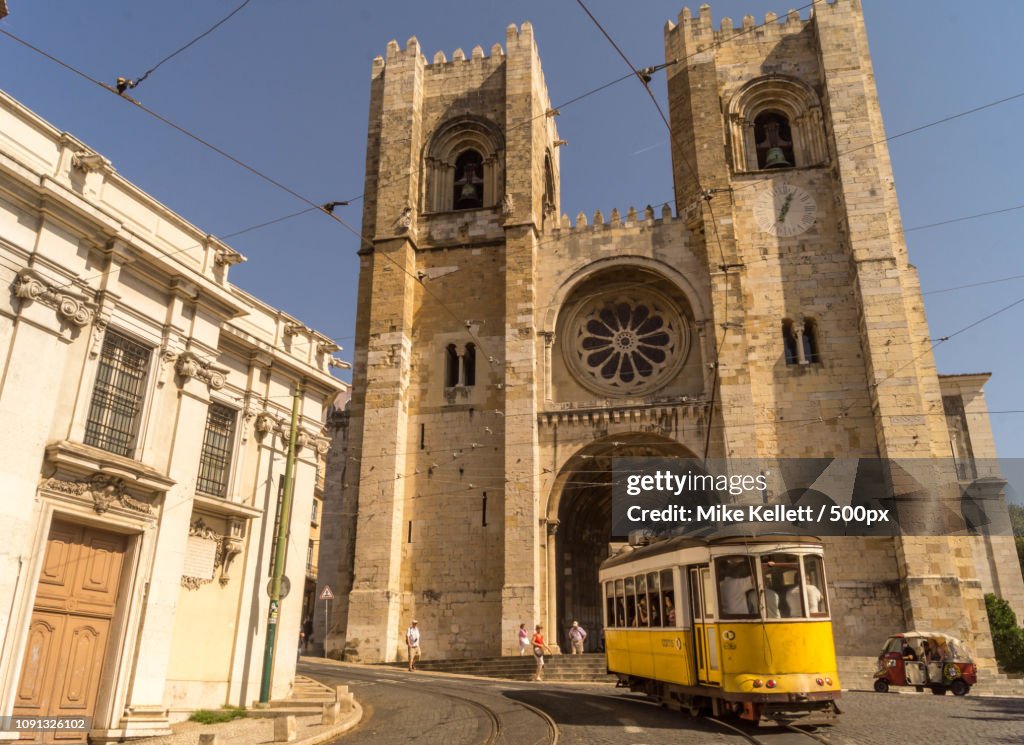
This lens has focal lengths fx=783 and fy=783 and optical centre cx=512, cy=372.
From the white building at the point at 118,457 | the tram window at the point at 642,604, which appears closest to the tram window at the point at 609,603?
the tram window at the point at 642,604

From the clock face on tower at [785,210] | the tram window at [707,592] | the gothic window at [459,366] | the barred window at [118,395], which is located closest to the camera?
the tram window at [707,592]

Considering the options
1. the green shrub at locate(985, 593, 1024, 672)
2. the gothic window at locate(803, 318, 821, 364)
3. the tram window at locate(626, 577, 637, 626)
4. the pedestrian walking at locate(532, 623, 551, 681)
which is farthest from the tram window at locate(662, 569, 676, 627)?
the green shrub at locate(985, 593, 1024, 672)

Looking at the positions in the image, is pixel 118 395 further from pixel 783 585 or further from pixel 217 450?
pixel 783 585

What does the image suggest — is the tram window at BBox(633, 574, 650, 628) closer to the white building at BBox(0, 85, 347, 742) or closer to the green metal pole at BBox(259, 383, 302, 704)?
the green metal pole at BBox(259, 383, 302, 704)

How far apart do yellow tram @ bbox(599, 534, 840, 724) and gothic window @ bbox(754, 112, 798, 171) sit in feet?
59.1

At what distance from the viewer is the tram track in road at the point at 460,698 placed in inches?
344

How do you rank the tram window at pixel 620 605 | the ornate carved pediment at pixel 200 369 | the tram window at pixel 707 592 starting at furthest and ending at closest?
the tram window at pixel 620 605 → the ornate carved pediment at pixel 200 369 → the tram window at pixel 707 592

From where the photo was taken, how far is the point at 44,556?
9289 millimetres

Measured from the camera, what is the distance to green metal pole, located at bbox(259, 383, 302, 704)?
40.3 feet

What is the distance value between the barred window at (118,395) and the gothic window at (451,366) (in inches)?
535

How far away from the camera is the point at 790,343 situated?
22.7m

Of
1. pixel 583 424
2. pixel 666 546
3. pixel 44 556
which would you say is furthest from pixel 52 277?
pixel 583 424

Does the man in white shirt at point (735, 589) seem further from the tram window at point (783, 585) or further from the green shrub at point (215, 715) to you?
the green shrub at point (215, 715)

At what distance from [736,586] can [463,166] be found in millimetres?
21388
